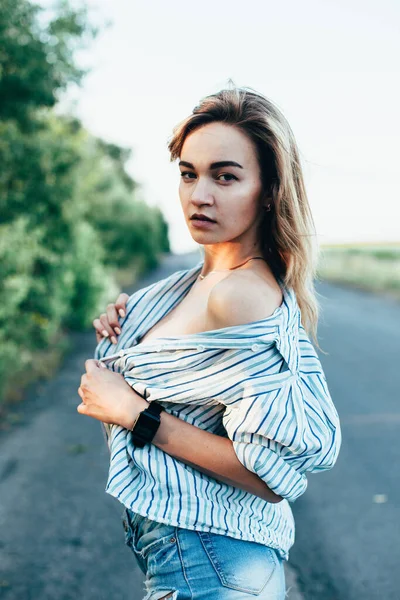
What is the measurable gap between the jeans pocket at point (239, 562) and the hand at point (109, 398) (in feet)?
1.07

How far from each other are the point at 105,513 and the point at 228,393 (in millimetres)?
2889

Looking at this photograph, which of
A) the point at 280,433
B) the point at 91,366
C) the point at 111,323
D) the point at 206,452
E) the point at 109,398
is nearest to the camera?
the point at 280,433

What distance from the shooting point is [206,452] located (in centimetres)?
134

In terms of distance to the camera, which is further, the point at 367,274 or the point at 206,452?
the point at 367,274

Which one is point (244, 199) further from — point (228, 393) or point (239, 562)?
point (239, 562)

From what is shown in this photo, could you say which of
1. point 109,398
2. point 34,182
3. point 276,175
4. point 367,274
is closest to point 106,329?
point 109,398

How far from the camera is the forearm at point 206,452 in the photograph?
1.32 m

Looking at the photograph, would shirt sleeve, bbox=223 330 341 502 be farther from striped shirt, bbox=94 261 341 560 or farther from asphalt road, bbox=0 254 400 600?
asphalt road, bbox=0 254 400 600

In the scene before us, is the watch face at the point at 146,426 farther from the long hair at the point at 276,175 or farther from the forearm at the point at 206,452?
the long hair at the point at 276,175

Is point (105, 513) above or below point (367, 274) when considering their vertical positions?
above

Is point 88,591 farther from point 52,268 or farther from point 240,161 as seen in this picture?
point 52,268

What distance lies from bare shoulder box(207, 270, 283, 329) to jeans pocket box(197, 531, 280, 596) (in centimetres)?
51

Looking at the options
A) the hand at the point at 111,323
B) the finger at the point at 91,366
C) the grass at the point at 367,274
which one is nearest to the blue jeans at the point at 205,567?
the finger at the point at 91,366

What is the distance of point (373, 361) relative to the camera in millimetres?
8180
